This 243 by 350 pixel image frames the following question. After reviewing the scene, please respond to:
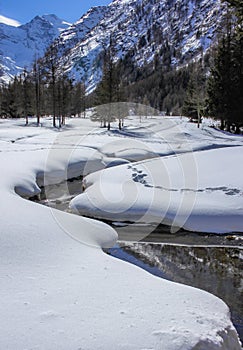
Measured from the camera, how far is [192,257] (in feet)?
26.7

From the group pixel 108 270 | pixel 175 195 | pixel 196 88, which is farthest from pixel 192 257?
pixel 196 88

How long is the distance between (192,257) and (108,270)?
3.08 meters

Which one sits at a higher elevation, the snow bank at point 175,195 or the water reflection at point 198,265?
the snow bank at point 175,195

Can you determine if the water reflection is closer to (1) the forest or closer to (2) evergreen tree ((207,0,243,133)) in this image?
(1) the forest

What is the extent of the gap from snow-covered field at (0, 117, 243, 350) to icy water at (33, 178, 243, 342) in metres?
0.52

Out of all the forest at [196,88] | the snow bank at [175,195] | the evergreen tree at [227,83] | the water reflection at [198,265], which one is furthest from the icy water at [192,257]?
the evergreen tree at [227,83]

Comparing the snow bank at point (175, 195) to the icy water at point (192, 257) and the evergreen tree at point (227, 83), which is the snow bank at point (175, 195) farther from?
the evergreen tree at point (227, 83)

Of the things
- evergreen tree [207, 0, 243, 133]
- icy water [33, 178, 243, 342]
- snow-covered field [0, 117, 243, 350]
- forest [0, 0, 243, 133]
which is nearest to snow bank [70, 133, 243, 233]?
snow-covered field [0, 117, 243, 350]

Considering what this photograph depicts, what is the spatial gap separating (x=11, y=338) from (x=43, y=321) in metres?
0.46

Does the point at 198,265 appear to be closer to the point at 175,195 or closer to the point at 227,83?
the point at 175,195

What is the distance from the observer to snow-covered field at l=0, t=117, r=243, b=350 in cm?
393

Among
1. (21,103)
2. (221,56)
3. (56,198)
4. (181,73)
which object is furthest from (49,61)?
(181,73)

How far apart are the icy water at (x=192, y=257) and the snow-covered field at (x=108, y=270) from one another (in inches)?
20.6

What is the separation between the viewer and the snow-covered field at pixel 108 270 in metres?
3.93
